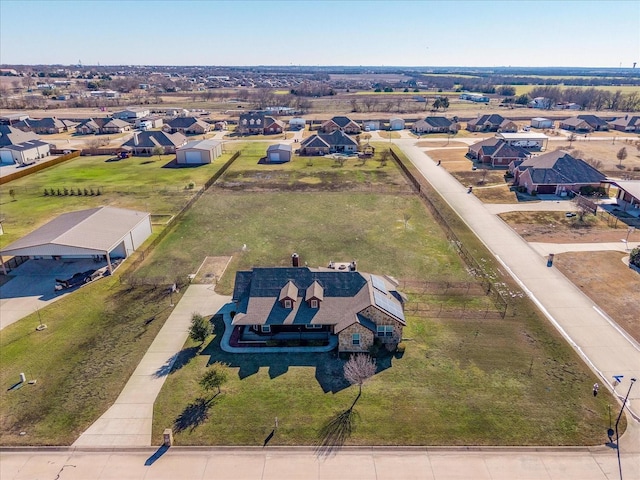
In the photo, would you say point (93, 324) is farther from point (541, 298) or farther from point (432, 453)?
point (541, 298)

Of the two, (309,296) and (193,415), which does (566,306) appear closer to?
(309,296)

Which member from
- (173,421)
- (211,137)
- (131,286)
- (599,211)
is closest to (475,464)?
(173,421)

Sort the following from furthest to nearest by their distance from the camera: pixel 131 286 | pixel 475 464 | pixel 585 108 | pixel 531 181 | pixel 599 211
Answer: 1. pixel 585 108
2. pixel 531 181
3. pixel 599 211
4. pixel 131 286
5. pixel 475 464

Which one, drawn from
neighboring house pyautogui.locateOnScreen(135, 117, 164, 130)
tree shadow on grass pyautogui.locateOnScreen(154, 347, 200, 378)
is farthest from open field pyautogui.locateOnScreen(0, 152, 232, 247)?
neighboring house pyautogui.locateOnScreen(135, 117, 164, 130)

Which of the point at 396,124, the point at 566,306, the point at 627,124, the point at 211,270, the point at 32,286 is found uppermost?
the point at 627,124

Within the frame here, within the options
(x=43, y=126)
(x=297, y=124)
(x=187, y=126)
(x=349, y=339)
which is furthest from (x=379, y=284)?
(x=43, y=126)

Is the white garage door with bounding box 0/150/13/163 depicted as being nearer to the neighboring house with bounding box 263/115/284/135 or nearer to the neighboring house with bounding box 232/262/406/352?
the neighboring house with bounding box 263/115/284/135
